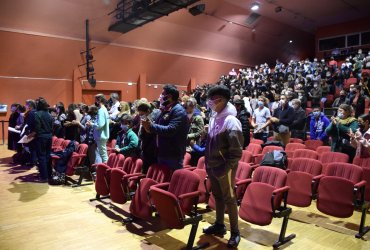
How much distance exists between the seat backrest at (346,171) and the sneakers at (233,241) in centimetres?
139

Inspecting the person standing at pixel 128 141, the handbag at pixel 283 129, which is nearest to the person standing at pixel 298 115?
the handbag at pixel 283 129

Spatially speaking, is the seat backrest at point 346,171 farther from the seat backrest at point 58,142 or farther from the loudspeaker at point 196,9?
the loudspeaker at point 196,9

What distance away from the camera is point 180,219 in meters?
2.87

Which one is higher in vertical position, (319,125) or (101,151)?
(319,125)

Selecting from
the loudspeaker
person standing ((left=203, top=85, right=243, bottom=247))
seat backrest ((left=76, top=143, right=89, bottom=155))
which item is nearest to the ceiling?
the loudspeaker

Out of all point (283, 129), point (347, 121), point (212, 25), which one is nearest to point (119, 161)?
point (283, 129)

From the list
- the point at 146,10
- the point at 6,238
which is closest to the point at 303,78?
the point at 146,10

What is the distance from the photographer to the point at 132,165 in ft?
13.1

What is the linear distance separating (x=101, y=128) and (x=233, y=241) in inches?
124

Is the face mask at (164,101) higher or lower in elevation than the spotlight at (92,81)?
lower

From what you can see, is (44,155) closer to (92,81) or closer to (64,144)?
(64,144)

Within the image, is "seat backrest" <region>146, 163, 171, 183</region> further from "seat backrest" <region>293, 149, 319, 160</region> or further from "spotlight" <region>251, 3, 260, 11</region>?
"spotlight" <region>251, 3, 260, 11</region>

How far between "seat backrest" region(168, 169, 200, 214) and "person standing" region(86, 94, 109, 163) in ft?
8.26

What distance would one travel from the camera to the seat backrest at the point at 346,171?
11.7 ft
